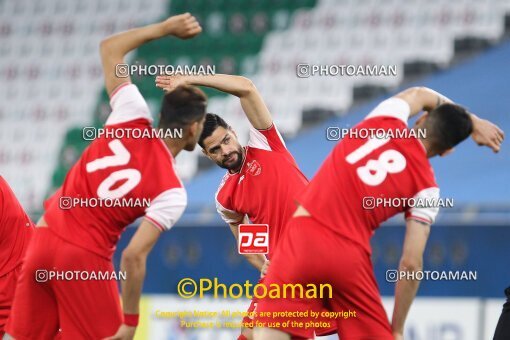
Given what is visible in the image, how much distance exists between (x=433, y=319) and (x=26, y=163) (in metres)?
6.84

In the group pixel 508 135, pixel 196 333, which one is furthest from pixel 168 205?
pixel 508 135

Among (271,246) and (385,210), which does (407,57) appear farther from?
(385,210)

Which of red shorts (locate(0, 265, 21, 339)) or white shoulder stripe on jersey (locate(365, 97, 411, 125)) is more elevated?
Result: white shoulder stripe on jersey (locate(365, 97, 411, 125))

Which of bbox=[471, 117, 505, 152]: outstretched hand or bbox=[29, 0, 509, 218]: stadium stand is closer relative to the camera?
bbox=[471, 117, 505, 152]: outstretched hand

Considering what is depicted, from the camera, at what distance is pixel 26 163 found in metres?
12.3

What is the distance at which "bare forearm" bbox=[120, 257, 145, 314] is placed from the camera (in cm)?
416

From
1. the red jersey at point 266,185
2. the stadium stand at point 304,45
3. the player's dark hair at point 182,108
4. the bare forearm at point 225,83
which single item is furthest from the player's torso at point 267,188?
the stadium stand at point 304,45

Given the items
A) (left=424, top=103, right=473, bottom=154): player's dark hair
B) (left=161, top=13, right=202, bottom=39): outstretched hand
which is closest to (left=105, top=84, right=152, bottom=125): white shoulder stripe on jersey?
(left=161, top=13, right=202, bottom=39): outstretched hand

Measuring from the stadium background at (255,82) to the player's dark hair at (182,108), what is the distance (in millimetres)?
3081

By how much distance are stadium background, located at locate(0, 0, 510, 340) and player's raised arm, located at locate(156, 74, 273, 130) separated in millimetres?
2210

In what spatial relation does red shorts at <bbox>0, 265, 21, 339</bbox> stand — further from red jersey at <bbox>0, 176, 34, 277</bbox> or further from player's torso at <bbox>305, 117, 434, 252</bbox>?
player's torso at <bbox>305, 117, 434, 252</bbox>

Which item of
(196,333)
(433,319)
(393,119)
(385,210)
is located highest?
(393,119)

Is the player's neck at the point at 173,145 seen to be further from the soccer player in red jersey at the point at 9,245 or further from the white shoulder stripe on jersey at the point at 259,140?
the soccer player in red jersey at the point at 9,245

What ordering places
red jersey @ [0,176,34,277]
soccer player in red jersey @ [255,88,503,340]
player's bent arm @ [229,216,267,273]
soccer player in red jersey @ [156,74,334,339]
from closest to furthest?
soccer player in red jersey @ [255,88,503,340]
red jersey @ [0,176,34,277]
soccer player in red jersey @ [156,74,334,339]
player's bent arm @ [229,216,267,273]
